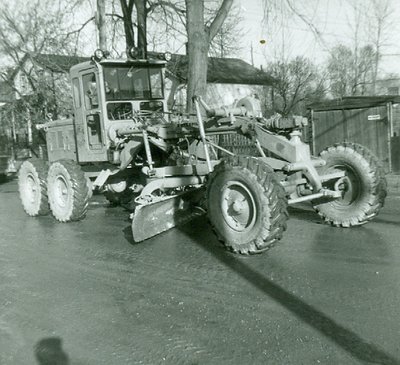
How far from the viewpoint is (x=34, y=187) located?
1121 cm

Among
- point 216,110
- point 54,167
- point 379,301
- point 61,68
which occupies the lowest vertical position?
point 379,301

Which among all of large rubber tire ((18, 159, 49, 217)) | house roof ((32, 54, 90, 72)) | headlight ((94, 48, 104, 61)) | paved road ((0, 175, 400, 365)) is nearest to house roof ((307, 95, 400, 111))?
paved road ((0, 175, 400, 365))

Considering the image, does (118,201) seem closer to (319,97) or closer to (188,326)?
(188,326)

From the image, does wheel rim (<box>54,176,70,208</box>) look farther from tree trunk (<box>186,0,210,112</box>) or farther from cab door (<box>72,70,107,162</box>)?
tree trunk (<box>186,0,210,112</box>)

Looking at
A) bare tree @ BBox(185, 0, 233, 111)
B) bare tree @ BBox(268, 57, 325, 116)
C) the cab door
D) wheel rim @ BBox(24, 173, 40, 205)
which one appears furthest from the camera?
bare tree @ BBox(268, 57, 325, 116)

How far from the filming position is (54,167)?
33.2ft

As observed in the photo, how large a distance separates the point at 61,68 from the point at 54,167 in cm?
1221

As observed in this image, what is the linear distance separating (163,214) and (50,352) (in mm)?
3936

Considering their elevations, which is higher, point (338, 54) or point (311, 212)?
point (338, 54)

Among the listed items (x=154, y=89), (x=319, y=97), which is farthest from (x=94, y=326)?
(x=319, y=97)

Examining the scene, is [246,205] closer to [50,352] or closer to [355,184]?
[355,184]

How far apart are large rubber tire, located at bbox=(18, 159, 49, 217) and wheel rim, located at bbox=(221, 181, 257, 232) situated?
→ 5092 millimetres

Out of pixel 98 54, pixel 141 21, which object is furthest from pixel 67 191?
pixel 141 21

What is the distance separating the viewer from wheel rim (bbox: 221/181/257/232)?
6.75 metres
